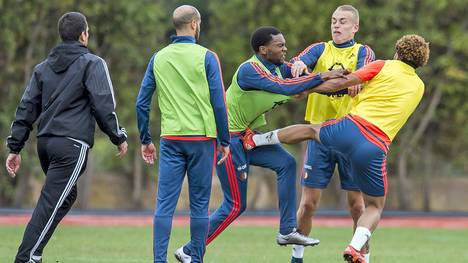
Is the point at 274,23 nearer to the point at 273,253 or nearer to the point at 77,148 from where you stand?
the point at 273,253

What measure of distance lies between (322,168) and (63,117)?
2.79 meters

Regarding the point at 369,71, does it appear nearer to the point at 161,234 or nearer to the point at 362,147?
the point at 362,147

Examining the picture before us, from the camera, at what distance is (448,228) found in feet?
63.1

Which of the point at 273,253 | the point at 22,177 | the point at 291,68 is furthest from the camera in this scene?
the point at 22,177

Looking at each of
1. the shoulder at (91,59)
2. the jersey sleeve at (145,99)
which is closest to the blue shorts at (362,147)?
the jersey sleeve at (145,99)

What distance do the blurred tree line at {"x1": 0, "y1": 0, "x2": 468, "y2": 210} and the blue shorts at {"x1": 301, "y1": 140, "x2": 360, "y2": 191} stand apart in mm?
12641

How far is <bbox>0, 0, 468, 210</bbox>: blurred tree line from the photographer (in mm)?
22391

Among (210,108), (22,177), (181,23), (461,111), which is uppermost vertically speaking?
(181,23)

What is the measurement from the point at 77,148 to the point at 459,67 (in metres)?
15.7

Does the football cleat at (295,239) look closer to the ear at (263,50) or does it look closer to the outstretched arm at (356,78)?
the outstretched arm at (356,78)

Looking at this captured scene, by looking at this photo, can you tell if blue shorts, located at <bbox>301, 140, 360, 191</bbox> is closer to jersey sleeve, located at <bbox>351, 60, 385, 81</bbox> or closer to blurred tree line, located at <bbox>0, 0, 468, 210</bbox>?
jersey sleeve, located at <bbox>351, 60, 385, 81</bbox>

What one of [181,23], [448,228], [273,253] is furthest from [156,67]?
[448,228]

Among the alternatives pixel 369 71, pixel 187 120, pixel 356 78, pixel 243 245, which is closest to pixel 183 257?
pixel 187 120

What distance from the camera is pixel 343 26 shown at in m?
10.1
